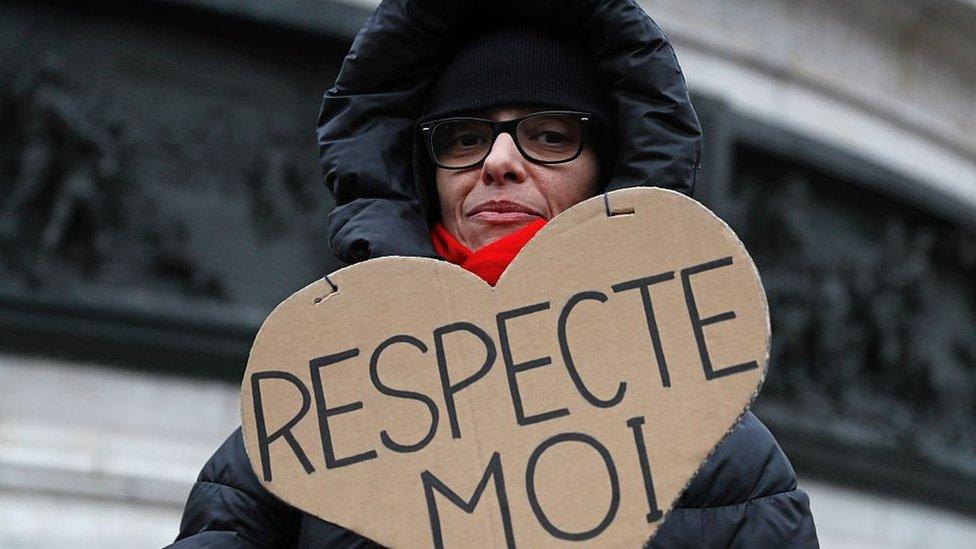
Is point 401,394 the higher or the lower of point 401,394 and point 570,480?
the higher

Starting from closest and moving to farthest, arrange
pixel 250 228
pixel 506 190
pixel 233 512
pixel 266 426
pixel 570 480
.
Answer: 1. pixel 570 480
2. pixel 266 426
3. pixel 233 512
4. pixel 506 190
5. pixel 250 228

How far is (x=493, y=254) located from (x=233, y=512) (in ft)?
1.18

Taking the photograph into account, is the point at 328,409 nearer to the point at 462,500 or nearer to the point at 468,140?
the point at 462,500

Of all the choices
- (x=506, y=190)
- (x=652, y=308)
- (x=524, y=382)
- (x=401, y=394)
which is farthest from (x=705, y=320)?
(x=506, y=190)

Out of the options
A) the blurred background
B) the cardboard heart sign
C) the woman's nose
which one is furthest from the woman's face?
the blurred background

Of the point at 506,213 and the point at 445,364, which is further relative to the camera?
the point at 506,213

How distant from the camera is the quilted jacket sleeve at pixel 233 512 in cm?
185

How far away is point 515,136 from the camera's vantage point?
2006 mm

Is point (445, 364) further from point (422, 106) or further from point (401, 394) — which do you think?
point (422, 106)

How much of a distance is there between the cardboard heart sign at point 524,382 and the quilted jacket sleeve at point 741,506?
14 cm

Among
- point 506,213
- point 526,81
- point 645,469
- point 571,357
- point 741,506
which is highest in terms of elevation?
point 526,81

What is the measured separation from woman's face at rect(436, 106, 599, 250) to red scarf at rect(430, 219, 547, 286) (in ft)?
0.05

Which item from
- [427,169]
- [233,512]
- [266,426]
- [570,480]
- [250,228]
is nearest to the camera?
[570,480]

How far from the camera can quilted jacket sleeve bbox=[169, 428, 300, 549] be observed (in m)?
1.85
